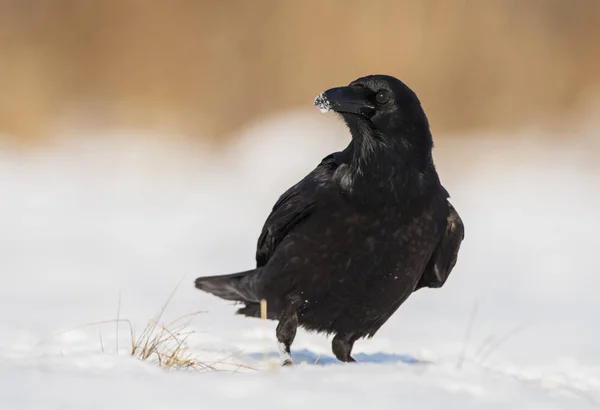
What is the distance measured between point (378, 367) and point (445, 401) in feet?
1.76

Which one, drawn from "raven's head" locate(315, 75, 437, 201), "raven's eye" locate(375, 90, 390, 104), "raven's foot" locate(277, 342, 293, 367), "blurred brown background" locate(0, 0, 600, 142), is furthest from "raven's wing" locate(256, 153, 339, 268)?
"blurred brown background" locate(0, 0, 600, 142)

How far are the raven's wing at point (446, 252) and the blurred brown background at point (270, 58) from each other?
30.0 feet

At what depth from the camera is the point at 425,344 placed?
6.17 meters

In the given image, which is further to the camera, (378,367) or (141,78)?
(141,78)

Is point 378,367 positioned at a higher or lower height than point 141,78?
lower

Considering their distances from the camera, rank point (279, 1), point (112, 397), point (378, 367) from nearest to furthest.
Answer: point (112, 397), point (378, 367), point (279, 1)

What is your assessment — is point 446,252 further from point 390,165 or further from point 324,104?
point 324,104

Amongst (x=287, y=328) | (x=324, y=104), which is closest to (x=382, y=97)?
(x=324, y=104)

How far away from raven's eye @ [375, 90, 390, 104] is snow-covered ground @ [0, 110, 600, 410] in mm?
1197

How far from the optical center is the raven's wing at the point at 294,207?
453 cm

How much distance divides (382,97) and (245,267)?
5.67 m

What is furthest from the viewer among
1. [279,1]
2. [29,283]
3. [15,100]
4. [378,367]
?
[279,1]

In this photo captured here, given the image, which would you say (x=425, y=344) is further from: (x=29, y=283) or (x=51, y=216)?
(x=51, y=216)

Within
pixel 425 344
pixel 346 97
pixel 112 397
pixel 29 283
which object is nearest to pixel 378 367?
pixel 112 397
